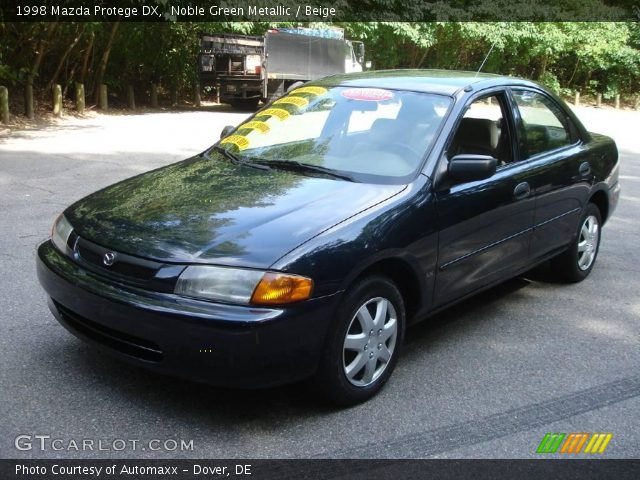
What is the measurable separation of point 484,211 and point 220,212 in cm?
162

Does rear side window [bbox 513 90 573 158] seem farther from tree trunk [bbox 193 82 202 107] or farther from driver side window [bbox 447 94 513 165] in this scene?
tree trunk [bbox 193 82 202 107]

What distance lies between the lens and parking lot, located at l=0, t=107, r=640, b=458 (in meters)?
3.40

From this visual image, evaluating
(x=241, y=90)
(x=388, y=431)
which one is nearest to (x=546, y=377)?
(x=388, y=431)

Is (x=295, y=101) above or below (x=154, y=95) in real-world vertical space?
above

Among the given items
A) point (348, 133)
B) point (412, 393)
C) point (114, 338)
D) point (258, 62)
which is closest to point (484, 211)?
point (348, 133)

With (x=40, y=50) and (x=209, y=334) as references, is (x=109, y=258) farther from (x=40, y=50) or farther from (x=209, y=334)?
(x=40, y=50)

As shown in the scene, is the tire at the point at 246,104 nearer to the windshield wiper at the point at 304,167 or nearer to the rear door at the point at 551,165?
the rear door at the point at 551,165

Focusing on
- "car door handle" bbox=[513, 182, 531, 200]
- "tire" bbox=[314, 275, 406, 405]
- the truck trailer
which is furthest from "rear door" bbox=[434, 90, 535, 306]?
the truck trailer

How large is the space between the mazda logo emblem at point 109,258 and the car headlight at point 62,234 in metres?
0.38

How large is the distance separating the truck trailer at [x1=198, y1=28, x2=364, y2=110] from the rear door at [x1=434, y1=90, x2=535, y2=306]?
15.3 metres

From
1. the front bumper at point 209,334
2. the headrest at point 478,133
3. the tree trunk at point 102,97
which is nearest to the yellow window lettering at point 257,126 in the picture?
the headrest at point 478,133

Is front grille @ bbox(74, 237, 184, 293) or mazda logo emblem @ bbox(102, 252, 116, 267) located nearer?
front grille @ bbox(74, 237, 184, 293)

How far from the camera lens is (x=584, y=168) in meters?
5.63

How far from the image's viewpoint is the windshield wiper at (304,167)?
4230 millimetres
